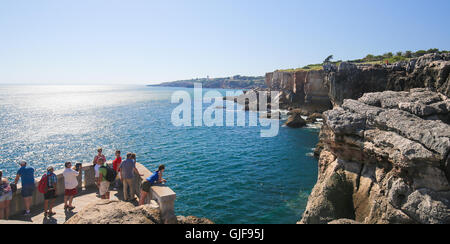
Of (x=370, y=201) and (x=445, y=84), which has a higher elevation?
(x=445, y=84)

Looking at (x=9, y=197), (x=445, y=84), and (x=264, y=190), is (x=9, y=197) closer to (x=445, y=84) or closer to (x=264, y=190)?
(x=264, y=190)

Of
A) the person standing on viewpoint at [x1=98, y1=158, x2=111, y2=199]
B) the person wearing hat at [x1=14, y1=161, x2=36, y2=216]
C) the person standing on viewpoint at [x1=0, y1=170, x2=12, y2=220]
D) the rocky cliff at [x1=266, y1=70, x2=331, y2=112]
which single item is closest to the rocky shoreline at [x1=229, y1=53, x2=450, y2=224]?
the person standing on viewpoint at [x1=98, y1=158, x2=111, y2=199]

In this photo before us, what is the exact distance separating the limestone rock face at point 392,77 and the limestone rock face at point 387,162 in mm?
3280

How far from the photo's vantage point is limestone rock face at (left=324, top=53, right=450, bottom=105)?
1482 cm

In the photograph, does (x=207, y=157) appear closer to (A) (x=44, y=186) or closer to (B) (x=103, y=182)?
(B) (x=103, y=182)

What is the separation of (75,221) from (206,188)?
13871 mm

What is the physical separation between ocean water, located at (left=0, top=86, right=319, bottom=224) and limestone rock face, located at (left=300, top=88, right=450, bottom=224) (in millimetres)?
4095

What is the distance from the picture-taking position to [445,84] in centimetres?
1366

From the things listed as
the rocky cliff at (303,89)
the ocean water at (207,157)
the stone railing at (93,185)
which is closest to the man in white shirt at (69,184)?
the stone railing at (93,185)

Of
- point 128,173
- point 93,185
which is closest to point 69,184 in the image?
point 128,173

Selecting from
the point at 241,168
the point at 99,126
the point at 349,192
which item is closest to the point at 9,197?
the point at 349,192

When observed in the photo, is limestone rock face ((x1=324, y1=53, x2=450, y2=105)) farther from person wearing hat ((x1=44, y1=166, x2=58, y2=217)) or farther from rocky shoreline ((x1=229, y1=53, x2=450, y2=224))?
person wearing hat ((x1=44, y1=166, x2=58, y2=217))

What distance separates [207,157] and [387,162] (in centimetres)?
1893

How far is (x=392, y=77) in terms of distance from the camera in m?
24.0
